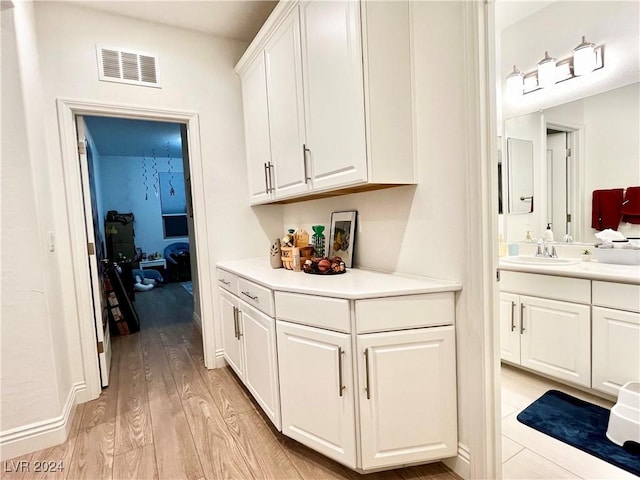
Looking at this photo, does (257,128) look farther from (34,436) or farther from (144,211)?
(144,211)

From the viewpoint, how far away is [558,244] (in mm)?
2607

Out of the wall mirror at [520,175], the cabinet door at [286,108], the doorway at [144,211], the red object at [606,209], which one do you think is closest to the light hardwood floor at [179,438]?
the cabinet door at [286,108]

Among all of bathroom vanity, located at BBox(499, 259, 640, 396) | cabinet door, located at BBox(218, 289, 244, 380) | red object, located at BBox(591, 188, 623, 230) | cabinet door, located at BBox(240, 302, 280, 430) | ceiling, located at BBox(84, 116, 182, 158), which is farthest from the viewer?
ceiling, located at BBox(84, 116, 182, 158)

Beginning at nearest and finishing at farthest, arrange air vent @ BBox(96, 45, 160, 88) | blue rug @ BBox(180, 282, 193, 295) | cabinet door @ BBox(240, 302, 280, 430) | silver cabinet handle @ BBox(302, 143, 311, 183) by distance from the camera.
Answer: cabinet door @ BBox(240, 302, 280, 430)
silver cabinet handle @ BBox(302, 143, 311, 183)
air vent @ BBox(96, 45, 160, 88)
blue rug @ BBox(180, 282, 193, 295)

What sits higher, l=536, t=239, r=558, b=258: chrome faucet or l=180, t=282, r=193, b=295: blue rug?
l=536, t=239, r=558, b=258: chrome faucet

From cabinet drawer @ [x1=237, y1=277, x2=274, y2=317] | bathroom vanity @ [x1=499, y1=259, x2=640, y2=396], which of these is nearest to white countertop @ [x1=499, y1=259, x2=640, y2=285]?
bathroom vanity @ [x1=499, y1=259, x2=640, y2=396]

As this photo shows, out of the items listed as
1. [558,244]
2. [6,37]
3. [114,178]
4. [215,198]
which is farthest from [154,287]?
[558,244]

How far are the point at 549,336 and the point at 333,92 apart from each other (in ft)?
6.98

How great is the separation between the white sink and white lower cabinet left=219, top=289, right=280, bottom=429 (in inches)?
75.4

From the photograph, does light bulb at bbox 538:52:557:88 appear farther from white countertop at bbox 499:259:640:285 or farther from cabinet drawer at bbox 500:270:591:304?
cabinet drawer at bbox 500:270:591:304

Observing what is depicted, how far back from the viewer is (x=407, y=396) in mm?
1489

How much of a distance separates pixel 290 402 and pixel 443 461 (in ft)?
2.60

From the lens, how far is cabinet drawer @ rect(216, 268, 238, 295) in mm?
2409

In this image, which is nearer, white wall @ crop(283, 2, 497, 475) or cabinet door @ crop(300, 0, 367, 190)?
white wall @ crop(283, 2, 497, 475)
